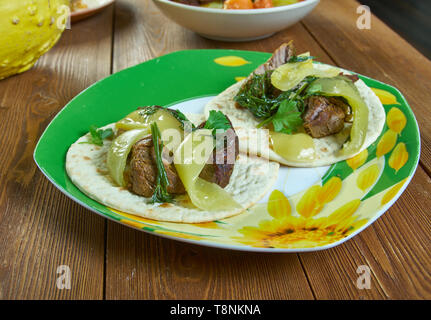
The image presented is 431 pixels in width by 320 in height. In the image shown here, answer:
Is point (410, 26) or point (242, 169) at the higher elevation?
point (242, 169)

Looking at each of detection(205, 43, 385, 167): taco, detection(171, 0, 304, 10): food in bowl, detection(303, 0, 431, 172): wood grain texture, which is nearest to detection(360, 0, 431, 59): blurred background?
detection(303, 0, 431, 172): wood grain texture

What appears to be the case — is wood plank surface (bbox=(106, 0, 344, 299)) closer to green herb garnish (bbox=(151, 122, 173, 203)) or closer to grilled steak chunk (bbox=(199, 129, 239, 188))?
green herb garnish (bbox=(151, 122, 173, 203))

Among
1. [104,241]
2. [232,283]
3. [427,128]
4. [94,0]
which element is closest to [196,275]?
[232,283]

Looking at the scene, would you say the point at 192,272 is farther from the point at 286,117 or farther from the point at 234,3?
the point at 234,3

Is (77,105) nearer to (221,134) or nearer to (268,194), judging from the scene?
(221,134)

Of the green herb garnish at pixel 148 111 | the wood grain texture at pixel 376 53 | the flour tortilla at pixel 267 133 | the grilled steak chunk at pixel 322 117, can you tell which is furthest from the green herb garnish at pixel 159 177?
the wood grain texture at pixel 376 53

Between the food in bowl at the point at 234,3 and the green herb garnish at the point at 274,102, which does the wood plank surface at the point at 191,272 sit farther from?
the food in bowl at the point at 234,3
